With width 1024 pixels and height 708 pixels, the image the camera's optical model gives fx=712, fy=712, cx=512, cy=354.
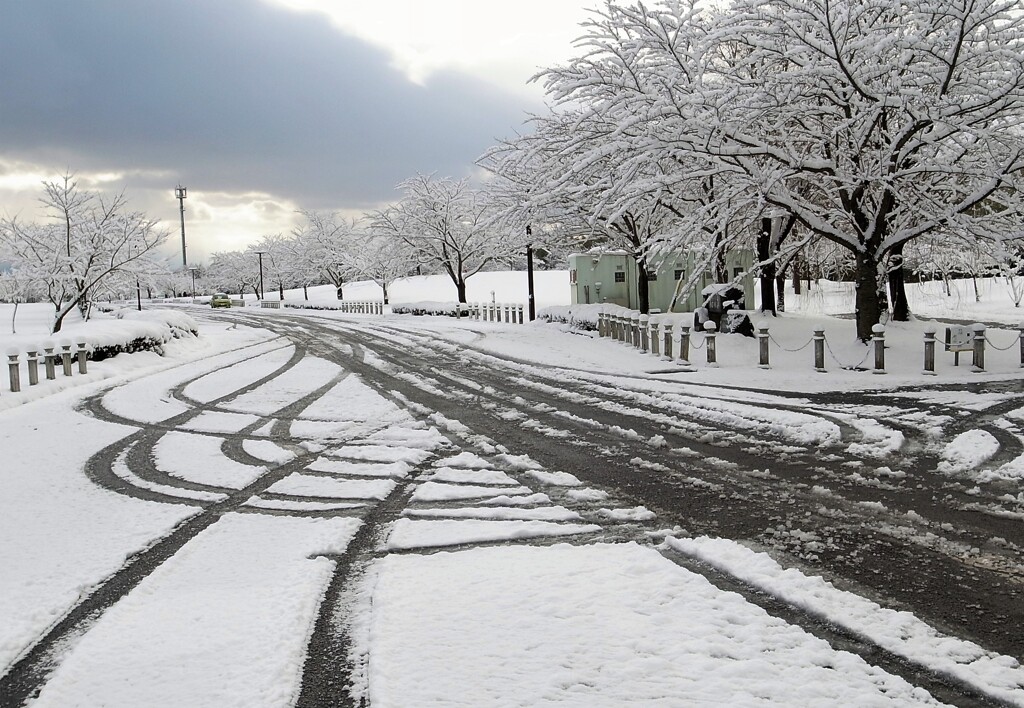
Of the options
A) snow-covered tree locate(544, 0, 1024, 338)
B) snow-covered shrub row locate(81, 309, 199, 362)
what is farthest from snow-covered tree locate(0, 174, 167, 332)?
snow-covered tree locate(544, 0, 1024, 338)

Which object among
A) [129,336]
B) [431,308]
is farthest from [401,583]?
[431,308]

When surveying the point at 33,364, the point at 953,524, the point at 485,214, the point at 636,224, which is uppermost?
the point at 485,214

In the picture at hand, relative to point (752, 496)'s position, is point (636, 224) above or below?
above

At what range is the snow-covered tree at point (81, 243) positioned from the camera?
33.9 meters

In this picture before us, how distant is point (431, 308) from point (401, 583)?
3689 cm

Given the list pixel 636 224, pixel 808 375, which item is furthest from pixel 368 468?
pixel 636 224

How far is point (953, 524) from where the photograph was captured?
5562 mm

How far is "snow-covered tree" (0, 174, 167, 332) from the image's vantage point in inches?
1336

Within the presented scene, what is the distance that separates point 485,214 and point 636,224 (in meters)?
18.2

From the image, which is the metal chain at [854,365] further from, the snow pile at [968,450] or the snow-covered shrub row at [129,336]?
the snow-covered shrub row at [129,336]

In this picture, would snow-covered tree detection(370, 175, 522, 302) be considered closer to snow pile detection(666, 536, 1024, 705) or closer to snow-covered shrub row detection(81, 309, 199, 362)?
snow-covered shrub row detection(81, 309, 199, 362)

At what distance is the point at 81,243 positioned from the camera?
122 feet

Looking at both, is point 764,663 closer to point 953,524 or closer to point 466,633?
point 466,633

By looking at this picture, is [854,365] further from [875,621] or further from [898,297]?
[875,621]
